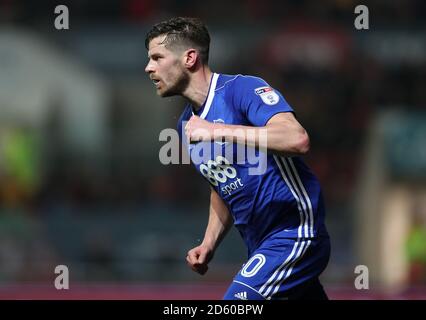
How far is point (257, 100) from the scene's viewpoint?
17.9 ft

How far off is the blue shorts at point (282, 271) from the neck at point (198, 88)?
0.90 m

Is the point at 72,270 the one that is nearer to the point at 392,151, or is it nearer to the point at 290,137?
the point at 392,151

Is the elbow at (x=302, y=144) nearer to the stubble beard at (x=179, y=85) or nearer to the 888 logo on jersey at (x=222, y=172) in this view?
the 888 logo on jersey at (x=222, y=172)

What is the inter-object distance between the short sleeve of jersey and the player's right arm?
0.78 m

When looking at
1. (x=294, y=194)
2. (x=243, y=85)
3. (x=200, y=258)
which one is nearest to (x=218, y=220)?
(x=200, y=258)

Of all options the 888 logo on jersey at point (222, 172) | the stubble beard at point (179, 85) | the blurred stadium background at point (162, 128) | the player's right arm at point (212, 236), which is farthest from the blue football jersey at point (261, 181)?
the blurred stadium background at point (162, 128)

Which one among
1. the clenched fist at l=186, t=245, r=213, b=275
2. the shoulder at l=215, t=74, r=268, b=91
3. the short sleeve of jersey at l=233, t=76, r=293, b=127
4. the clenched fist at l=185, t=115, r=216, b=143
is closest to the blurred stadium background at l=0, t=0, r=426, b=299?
the clenched fist at l=186, t=245, r=213, b=275

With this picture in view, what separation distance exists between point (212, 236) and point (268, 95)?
107 centimetres

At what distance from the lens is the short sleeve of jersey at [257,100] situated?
5363 mm

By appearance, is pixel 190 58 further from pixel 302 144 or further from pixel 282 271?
pixel 282 271

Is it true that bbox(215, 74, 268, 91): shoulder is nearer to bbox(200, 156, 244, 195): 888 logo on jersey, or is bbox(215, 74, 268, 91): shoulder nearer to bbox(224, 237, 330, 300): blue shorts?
bbox(200, 156, 244, 195): 888 logo on jersey

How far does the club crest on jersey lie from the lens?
5414 millimetres
